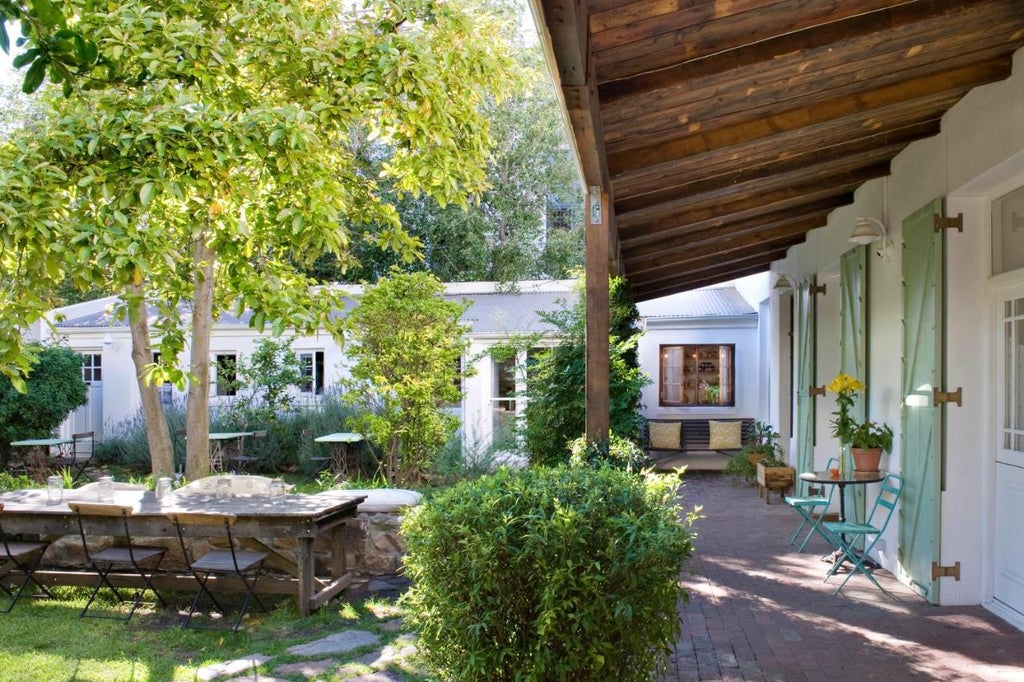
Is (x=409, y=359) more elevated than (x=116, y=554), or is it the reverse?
(x=409, y=359)

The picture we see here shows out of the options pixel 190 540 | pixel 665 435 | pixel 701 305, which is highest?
pixel 701 305

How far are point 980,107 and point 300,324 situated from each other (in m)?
4.10

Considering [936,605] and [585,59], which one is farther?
[936,605]

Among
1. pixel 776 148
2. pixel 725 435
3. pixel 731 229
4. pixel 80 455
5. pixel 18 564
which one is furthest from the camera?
pixel 80 455

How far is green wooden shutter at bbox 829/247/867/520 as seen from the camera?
738cm

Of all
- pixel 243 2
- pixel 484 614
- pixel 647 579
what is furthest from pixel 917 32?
pixel 243 2

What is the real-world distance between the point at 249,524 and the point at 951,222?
4.99 metres

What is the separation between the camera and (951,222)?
538 centimetres

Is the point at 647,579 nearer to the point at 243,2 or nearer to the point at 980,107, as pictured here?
the point at 980,107

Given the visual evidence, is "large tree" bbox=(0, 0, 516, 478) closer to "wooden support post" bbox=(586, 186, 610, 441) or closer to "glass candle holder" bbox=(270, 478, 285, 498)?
"glass candle holder" bbox=(270, 478, 285, 498)

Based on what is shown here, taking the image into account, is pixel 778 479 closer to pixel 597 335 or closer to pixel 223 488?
pixel 597 335

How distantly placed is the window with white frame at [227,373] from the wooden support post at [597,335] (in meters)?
10.4

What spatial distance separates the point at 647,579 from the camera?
340 cm

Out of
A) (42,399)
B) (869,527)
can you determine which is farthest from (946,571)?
(42,399)
